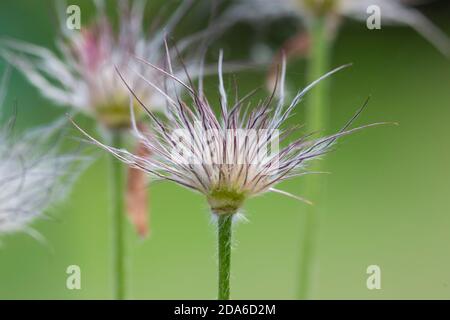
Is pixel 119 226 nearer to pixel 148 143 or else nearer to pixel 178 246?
pixel 148 143

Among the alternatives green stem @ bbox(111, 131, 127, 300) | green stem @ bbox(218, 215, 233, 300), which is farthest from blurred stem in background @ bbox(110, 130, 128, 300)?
green stem @ bbox(218, 215, 233, 300)

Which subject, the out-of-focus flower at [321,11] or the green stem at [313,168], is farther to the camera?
the out-of-focus flower at [321,11]

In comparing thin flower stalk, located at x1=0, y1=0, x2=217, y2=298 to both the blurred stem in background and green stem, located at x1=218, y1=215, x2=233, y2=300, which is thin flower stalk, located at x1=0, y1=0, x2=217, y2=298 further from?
green stem, located at x1=218, y1=215, x2=233, y2=300

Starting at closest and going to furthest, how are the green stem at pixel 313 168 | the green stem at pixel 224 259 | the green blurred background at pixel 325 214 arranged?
the green stem at pixel 224 259, the green stem at pixel 313 168, the green blurred background at pixel 325 214

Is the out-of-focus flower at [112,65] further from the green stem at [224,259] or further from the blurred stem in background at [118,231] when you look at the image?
the green stem at [224,259]

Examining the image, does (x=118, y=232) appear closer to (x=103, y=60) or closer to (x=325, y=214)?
(x=103, y=60)

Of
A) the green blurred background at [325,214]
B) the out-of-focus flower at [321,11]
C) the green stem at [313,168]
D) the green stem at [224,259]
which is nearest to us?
the green stem at [224,259]

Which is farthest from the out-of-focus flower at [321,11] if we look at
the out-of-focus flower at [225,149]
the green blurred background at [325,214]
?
the out-of-focus flower at [225,149]

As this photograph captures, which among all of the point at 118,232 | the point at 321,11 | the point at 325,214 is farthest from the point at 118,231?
the point at 325,214
